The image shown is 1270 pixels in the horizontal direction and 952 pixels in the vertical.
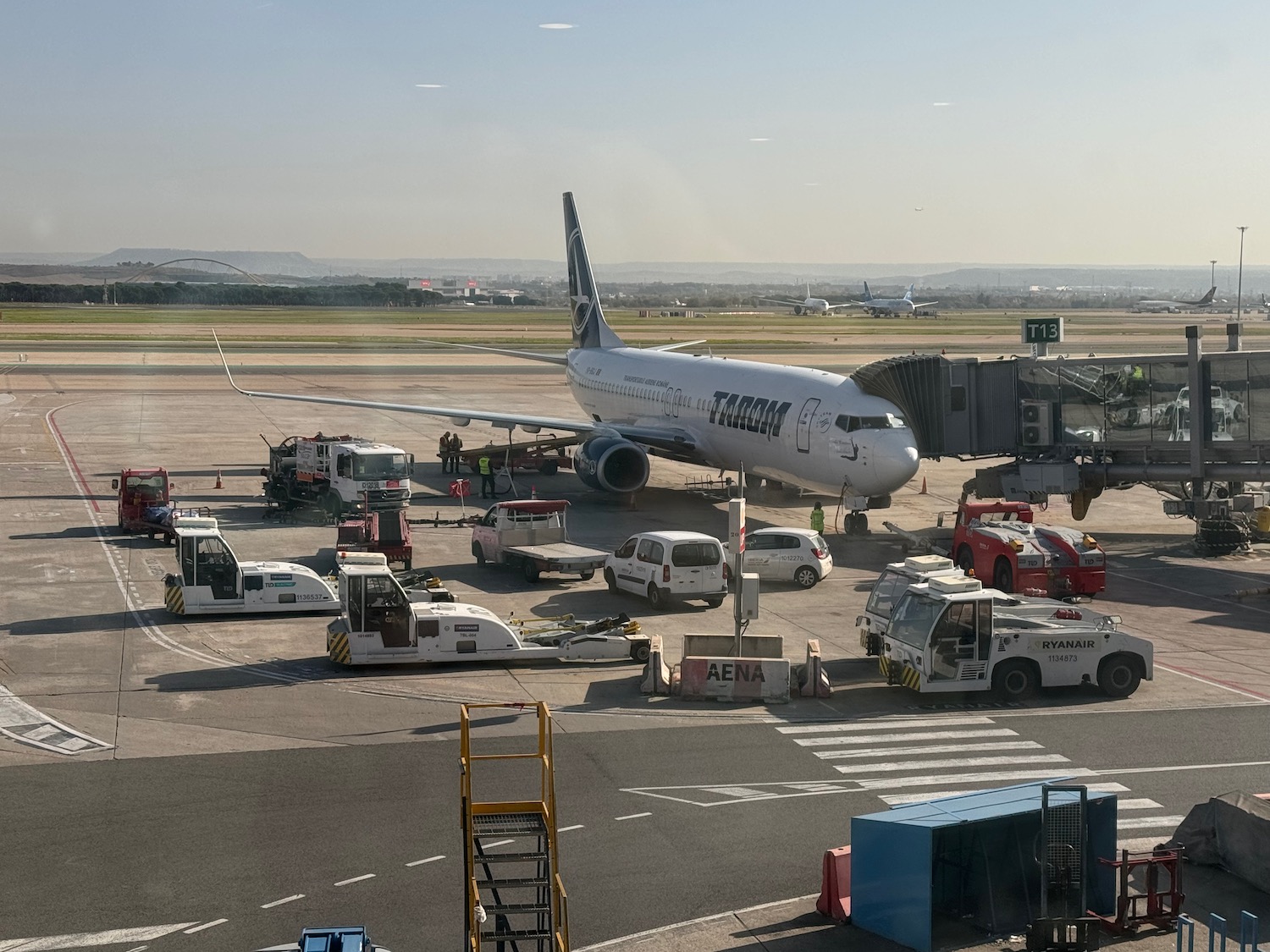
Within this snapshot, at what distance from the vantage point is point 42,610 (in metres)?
34.6

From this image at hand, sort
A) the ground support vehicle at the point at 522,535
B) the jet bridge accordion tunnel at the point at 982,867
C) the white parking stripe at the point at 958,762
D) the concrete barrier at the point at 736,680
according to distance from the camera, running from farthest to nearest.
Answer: the ground support vehicle at the point at 522,535, the concrete barrier at the point at 736,680, the white parking stripe at the point at 958,762, the jet bridge accordion tunnel at the point at 982,867

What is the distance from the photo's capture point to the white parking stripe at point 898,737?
25.1 meters

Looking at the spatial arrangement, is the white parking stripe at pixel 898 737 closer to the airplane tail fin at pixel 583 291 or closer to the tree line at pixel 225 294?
the airplane tail fin at pixel 583 291

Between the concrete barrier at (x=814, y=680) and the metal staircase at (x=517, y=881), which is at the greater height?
the metal staircase at (x=517, y=881)

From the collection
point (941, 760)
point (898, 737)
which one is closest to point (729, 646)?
point (898, 737)

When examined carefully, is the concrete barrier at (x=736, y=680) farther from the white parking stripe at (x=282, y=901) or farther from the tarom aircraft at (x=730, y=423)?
the tarom aircraft at (x=730, y=423)

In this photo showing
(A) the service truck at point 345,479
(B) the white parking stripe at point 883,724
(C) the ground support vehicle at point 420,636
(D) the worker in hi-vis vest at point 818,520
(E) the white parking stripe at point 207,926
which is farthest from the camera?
(A) the service truck at point 345,479

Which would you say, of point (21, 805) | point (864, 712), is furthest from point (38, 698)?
point (864, 712)

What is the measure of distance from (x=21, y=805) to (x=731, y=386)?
3394cm

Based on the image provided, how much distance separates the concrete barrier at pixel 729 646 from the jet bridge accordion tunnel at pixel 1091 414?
58.4 feet

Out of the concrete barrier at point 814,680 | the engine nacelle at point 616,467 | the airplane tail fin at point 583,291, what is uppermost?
the airplane tail fin at point 583,291

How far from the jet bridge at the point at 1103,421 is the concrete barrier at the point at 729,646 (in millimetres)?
17929

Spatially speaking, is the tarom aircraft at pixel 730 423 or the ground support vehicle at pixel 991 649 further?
the tarom aircraft at pixel 730 423

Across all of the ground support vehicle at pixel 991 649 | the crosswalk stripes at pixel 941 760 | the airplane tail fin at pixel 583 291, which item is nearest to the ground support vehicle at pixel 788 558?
the ground support vehicle at pixel 991 649
